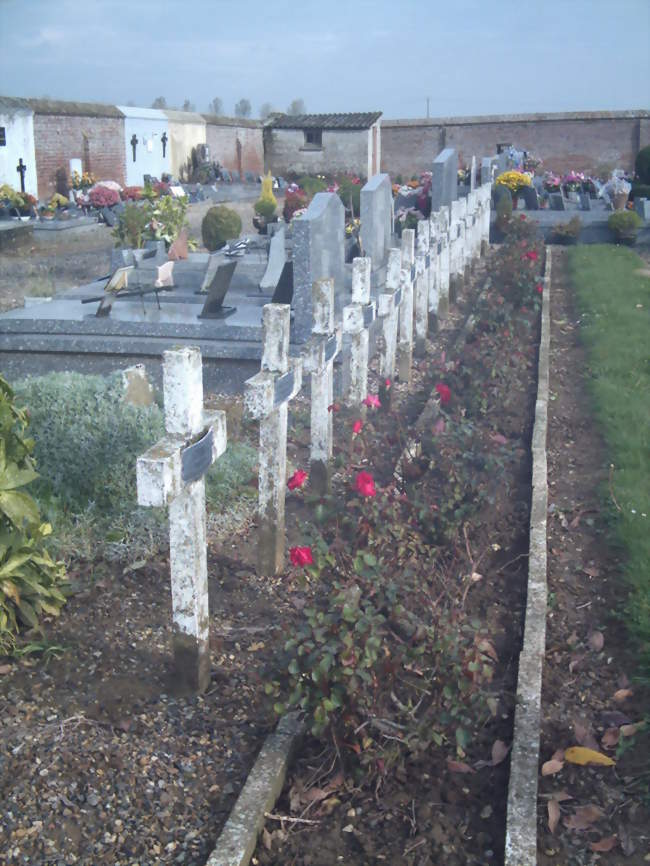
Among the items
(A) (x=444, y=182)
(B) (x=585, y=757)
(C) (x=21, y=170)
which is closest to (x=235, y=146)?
(C) (x=21, y=170)

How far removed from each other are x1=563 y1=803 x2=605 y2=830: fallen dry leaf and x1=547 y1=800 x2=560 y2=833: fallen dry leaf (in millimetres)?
28

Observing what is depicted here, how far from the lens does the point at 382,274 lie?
8.96m

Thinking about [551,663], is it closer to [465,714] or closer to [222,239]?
[465,714]

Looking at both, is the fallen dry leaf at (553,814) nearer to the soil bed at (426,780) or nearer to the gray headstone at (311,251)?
the soil bed at (426,780)

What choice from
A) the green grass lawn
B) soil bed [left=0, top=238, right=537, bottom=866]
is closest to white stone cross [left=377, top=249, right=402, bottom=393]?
the green grass lawn

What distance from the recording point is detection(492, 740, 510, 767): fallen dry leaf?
9.50 ft

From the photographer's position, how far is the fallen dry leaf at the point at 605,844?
2562 millimetres

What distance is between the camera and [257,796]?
2.65 metres

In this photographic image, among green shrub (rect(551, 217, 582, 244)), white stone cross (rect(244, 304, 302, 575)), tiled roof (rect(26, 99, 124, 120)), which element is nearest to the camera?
white stone cross (rect(244, 304, 302, 575))

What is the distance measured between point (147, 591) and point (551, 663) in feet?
5.52

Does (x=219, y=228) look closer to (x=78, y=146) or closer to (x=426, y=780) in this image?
(x=426, y=780)

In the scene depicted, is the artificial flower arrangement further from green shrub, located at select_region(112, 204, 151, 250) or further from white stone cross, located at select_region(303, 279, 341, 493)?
white stone cross, located at select_region(303, 279, 341, 493)

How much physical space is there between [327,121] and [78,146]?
1205 centimetres

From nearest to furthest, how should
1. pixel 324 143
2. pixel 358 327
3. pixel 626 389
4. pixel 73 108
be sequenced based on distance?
pixel 358 327
pixel 626 389
pixel 73 108
pixel 324 143
